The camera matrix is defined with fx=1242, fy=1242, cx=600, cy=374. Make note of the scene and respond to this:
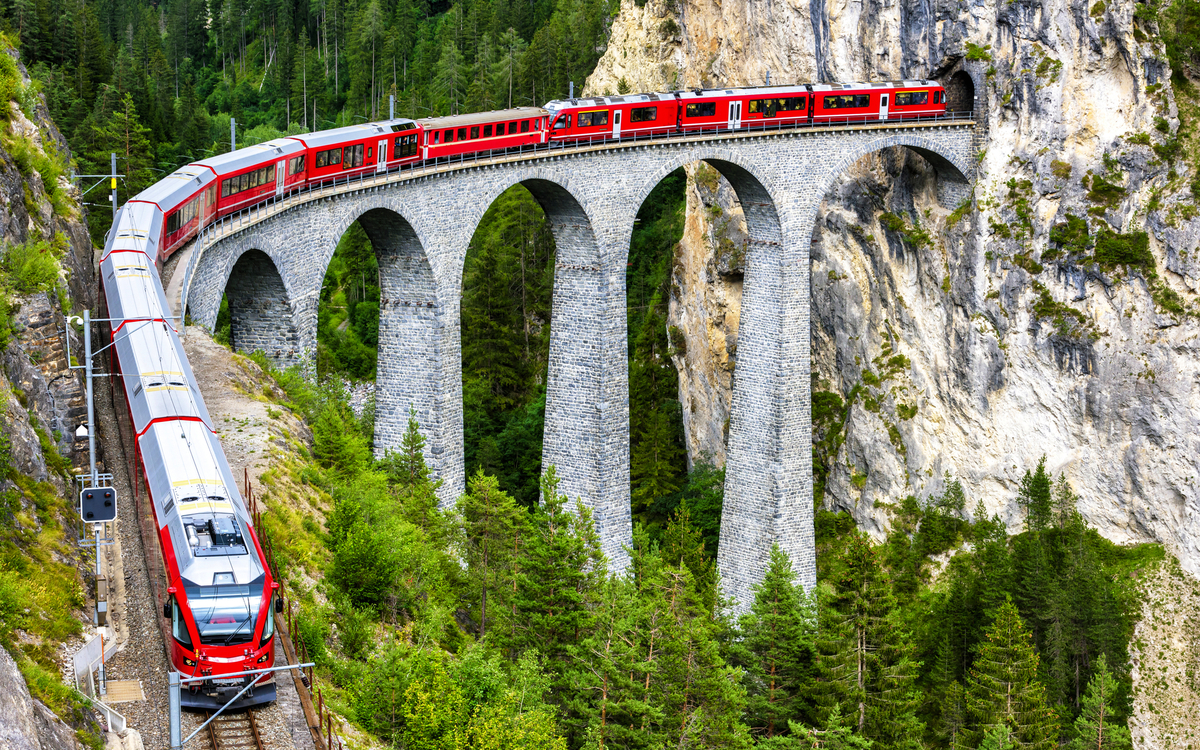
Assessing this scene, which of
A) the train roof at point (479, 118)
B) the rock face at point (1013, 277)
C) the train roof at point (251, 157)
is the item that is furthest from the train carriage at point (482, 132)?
the rock face at point (1013, 277)

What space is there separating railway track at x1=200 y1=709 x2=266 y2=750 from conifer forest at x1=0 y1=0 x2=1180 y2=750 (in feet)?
10.8

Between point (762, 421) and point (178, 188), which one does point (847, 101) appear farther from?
point (178, 188)

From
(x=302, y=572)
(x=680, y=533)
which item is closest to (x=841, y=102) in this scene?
(x=680, y=533)

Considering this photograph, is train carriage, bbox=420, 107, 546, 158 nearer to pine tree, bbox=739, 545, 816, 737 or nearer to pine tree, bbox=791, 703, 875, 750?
pine tree, bbox=739, 545, 816, 737

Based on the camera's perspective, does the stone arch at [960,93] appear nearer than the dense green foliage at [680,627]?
No

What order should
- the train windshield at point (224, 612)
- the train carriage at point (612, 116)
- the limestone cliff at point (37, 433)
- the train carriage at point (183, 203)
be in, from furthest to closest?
1. the train carriage at point (612, 116)
2. the train carriage at point (183, 203)
3. the train windshield at point (224, 612)
4. the limestone cliff at point (37, 433)

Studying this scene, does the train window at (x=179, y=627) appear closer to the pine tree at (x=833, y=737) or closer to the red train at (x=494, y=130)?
the red train at (x=494, y=130)

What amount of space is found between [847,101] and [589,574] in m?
28.4

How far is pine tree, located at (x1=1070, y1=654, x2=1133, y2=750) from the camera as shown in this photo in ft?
156

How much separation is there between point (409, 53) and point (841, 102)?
78.8 metres

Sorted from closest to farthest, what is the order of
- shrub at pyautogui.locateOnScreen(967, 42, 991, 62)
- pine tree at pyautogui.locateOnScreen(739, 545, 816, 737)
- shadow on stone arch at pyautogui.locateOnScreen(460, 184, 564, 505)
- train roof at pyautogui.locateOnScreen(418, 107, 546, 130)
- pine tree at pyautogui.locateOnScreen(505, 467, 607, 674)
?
pine tree at pyautogui.locateOnScreen(505, 467, 607, 674) < pine tree at pyautogui.locateOnScreen(739, 545, 816, 737) < train roof at pyautogui.locateOnScreen(418, 107, 546, 130) < shrub at pyautogui.locateOnScreen(967, 42, 991, 62) < shadow on stone arch at pyautogui.locateOnScreen(460, 184, 564, 505)

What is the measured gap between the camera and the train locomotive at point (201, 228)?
68.8ft

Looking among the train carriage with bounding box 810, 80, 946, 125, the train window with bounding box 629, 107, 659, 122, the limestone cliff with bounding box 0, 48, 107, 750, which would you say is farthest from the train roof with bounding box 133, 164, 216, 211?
the train carriage with bounding box 810, 80, 946, 125

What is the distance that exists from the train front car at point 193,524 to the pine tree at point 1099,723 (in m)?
36.0
